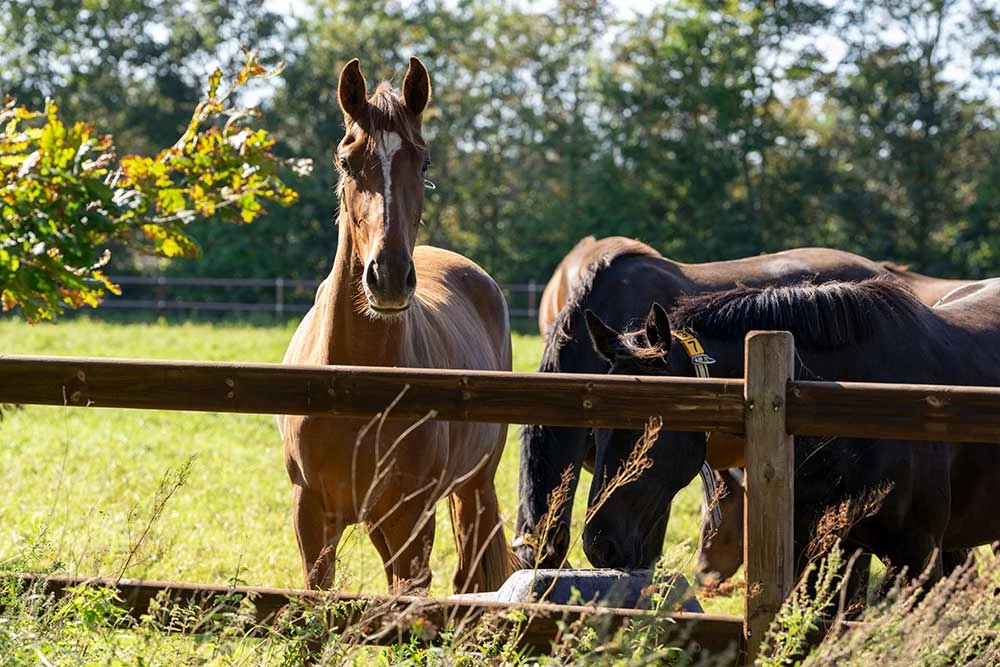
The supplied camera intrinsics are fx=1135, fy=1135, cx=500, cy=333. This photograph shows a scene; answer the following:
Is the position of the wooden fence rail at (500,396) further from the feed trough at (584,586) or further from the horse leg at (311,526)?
the horse leg at (311,526)

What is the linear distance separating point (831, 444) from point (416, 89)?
206cm

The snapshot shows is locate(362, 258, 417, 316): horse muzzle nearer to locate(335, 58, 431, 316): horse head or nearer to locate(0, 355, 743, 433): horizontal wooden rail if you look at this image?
locate(335, 58, 431, 316): horse head

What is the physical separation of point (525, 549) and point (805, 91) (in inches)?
1180

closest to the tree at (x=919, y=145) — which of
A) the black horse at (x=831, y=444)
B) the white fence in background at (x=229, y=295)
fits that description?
the white fence in background at (x=229, y=295)

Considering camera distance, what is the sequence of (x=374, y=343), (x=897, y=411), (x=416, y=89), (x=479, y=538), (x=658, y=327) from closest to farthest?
(x=897, y=411), (x=658, y=327), (x=374, y=343), (x=416, y=89), (x=479, y=538)

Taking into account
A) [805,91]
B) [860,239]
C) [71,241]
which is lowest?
[860,239]

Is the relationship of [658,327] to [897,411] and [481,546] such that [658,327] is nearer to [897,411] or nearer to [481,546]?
[897,411]

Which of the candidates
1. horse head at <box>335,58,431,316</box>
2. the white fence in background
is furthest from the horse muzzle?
the white fence in background

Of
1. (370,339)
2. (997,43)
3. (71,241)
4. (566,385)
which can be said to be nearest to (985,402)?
(566,385)

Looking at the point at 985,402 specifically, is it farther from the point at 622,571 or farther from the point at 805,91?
the point at 805,91

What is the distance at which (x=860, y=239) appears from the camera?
30.6 meters

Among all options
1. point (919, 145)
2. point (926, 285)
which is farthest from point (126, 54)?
point (926, 285)

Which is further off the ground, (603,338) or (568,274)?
(603,338)

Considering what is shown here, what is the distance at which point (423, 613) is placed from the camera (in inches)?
134
